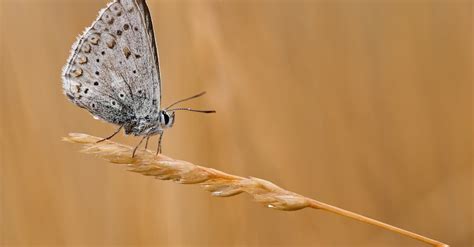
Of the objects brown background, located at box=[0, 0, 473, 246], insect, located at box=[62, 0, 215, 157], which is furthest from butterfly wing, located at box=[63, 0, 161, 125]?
brown background, located at box=[0, 0, 473, 246]

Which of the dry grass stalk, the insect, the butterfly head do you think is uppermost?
the insect

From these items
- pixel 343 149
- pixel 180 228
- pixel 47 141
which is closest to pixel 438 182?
pixel 343 149

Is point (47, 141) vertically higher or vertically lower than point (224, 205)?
higher

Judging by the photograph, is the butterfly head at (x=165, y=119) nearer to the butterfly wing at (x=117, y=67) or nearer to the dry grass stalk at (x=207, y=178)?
the butterfly wing at (x=117, y=67)

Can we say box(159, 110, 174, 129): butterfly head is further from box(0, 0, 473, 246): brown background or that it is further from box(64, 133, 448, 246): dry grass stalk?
box(64, 133, 448, 246): dry grass stalk

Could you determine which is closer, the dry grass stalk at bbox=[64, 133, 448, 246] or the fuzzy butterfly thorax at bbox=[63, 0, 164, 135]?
the dry grass stalk at bbox=[64, 133, 448, 246]

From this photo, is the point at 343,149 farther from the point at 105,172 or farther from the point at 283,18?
the point at 105,172

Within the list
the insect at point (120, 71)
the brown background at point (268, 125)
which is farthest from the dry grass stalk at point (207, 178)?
the brown background at point (268, 125)

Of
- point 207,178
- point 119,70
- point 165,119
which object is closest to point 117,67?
point 119,70
